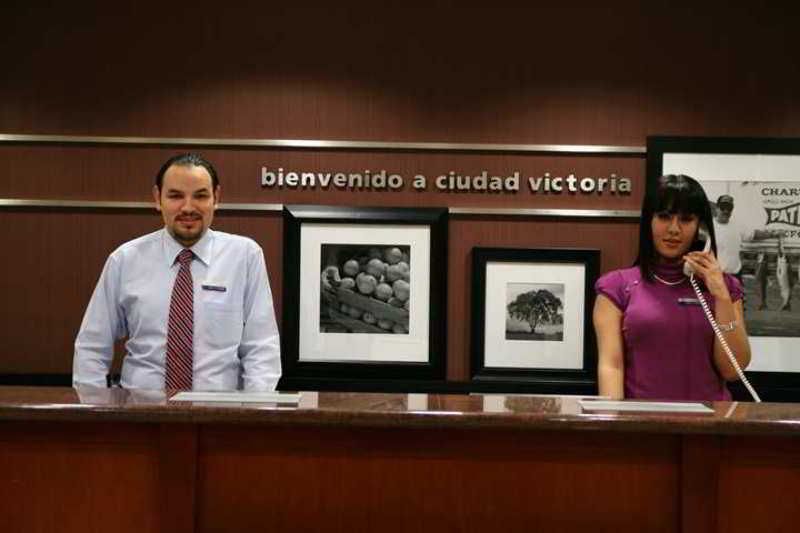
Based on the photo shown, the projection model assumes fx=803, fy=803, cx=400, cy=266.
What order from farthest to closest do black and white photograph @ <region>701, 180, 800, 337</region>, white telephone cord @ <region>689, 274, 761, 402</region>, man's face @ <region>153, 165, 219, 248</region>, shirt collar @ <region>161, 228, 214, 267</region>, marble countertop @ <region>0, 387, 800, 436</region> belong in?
black and white photograph @ <region>701, 180, 800, 337</region>, shirt collar @ <region>161, 228, 214, 267</region>, man's face @ <region>153, 165, 219, 248</region>, white telephone cord @ <region>689, 274, 761, 402</region>, marble countertop @ <region>0, 387, 800, 436</region>

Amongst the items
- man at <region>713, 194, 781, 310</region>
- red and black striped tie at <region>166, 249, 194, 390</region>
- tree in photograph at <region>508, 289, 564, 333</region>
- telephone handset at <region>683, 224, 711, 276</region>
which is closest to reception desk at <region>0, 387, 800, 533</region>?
telephone handset at <region>683, 224, 711, 276</region>

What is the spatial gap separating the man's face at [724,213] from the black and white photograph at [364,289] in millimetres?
1414

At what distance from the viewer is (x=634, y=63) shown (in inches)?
146

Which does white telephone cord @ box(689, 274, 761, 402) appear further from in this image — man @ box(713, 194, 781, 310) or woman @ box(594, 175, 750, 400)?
man @ box(713, 194, 781, 310)

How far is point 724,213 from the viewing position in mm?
3643

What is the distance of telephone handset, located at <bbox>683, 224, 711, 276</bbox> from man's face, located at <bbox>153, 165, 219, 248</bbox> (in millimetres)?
1501

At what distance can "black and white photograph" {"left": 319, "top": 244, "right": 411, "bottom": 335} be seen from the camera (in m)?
3.67

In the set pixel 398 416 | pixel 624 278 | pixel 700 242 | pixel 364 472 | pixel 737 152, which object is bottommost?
pixel 364 472

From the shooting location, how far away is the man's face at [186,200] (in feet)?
8.36

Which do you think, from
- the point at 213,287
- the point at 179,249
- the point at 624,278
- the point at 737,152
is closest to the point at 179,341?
the point at 213,287

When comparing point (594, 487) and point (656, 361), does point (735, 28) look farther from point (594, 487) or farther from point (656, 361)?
point (594, 487)

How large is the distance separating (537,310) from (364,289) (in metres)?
0.79

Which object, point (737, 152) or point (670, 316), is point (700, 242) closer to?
point (670, 316)

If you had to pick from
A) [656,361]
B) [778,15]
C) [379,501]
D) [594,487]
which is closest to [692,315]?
[656,361]
